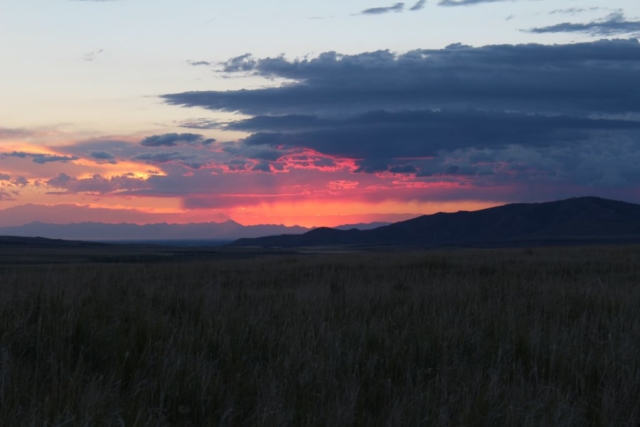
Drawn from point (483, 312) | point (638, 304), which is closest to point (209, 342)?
point (483, 312)

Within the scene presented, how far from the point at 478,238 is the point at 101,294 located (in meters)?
170

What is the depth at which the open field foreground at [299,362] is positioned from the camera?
504 cm

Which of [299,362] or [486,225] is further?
[486,225]

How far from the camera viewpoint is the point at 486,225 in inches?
7313

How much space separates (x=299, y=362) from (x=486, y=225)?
607 feet

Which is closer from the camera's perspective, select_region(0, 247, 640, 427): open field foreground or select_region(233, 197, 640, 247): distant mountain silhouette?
select_region(0, 247, 640, 427): open field foreground

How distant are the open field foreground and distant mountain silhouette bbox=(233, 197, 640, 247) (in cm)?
15414

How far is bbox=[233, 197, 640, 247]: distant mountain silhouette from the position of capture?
168m

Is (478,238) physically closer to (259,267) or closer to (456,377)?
(259,267)

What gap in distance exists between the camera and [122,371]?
5777 mm

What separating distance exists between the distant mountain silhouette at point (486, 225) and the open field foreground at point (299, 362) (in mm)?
154138

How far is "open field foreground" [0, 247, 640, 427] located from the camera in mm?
5039

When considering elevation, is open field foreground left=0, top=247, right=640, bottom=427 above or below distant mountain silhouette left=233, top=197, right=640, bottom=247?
below

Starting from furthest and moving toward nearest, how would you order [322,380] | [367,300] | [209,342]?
[367,300], [209,342], [322,380]
